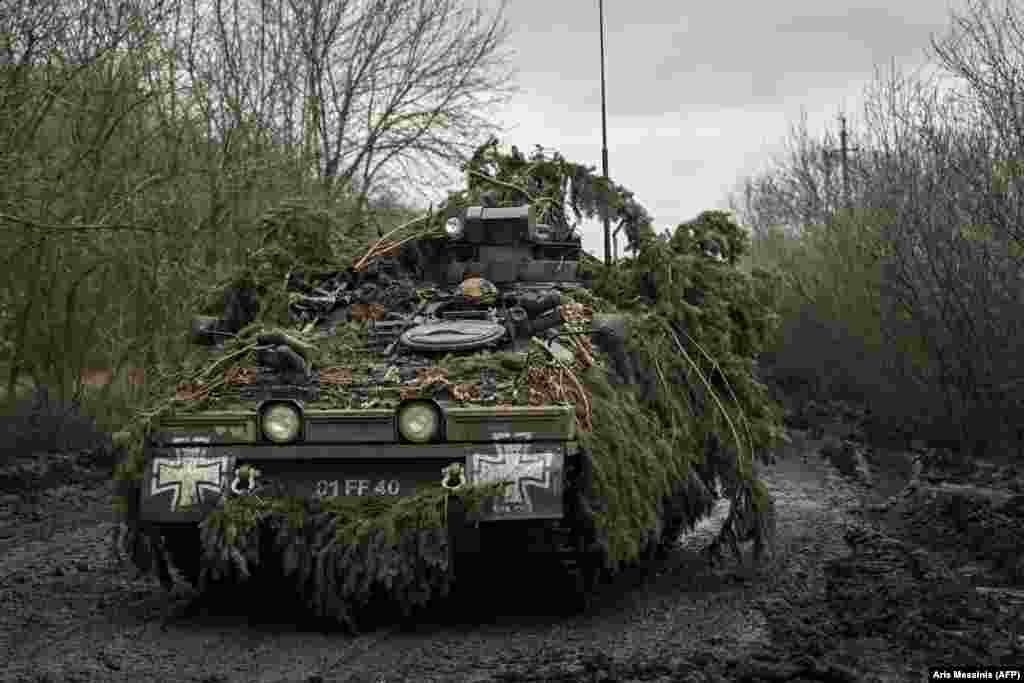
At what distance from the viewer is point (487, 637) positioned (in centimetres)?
798

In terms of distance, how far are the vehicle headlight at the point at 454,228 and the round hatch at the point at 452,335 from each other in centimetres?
132

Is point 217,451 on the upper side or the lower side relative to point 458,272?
lower

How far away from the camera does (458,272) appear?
34.9 ft

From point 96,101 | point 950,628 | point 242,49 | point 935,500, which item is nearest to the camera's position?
point 950,628

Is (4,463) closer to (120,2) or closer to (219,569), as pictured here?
(120,2)

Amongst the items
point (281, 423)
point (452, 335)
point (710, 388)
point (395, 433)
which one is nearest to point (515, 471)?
point (395, 433)

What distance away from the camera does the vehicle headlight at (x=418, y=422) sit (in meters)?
8.07

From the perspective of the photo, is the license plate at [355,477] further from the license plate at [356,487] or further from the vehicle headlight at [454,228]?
the vehicle headlight at [454,228]

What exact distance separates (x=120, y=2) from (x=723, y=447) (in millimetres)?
9363

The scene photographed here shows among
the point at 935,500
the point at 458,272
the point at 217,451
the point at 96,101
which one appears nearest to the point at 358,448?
the point at 217,451

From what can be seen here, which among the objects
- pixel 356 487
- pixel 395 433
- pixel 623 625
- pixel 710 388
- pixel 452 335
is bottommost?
pixel 623 625

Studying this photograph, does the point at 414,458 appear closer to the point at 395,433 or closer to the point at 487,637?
the point at 395,433

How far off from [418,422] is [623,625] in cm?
154

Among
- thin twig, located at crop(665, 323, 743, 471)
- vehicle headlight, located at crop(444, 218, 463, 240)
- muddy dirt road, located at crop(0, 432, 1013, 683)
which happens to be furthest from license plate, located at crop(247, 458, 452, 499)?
vehicle headlight, located at crop(444, 218, 463, 240)
